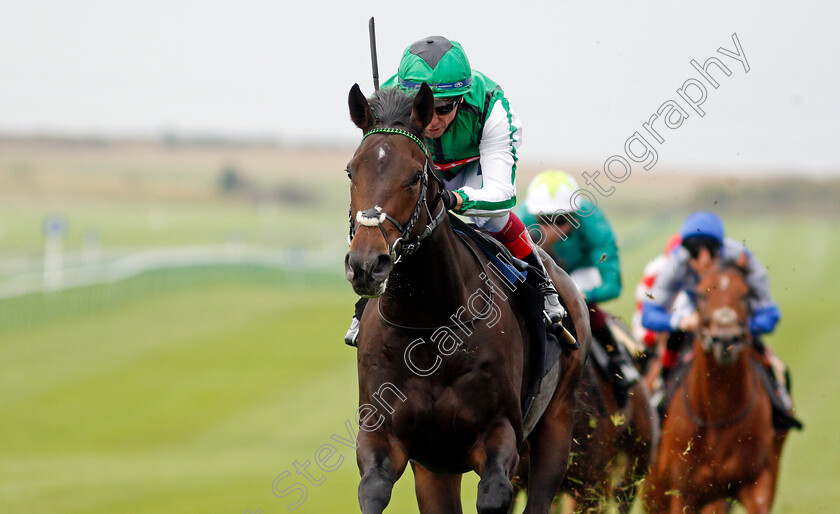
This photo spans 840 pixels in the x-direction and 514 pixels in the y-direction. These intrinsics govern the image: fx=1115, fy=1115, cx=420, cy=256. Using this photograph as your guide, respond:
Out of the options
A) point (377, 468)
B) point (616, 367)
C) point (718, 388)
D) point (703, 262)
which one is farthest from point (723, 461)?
point (377, 468)

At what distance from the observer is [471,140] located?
15.9ft

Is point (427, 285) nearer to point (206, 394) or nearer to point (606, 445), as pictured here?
point (606, 445)

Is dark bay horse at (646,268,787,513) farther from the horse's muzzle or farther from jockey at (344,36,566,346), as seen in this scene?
the horse's muzzle

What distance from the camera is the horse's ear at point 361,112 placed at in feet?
13.7

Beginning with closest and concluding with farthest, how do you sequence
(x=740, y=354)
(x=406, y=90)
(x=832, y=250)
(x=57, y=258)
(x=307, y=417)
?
(x=406, y=90) → (x=740, y=354) → (x=307, y=417) → (x=57, y=258) → (x=832, y=250)

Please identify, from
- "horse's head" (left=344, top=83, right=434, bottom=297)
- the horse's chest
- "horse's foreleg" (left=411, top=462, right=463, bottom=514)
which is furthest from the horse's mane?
the horse's chest

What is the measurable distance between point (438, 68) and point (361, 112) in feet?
1.58

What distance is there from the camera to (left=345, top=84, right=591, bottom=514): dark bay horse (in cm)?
400

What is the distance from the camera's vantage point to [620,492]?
7109mm

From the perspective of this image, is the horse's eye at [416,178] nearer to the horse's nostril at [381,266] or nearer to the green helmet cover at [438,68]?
the horse's nostril at [381,266]

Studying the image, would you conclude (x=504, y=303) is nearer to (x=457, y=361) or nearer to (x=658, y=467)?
(x=457, y=361)

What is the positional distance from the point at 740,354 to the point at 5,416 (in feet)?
40.3

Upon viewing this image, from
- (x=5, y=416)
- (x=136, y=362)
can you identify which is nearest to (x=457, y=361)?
(x=5, y=416)

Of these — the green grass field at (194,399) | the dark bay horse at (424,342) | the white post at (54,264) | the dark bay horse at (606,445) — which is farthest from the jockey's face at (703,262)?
the white post at (54,264)
